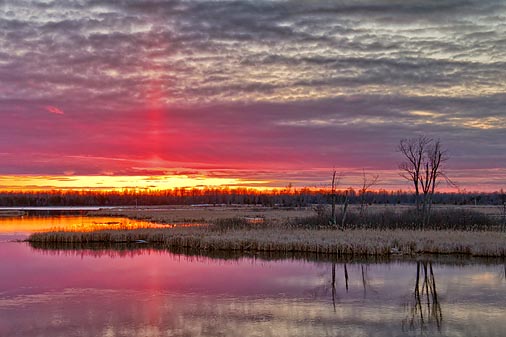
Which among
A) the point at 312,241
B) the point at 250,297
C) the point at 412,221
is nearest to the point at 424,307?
the point at 250,297

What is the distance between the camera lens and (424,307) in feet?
48.0

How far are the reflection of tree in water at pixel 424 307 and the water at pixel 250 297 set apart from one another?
0.03m

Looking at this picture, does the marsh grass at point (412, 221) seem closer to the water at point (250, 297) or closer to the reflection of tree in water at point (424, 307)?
the water at point (250, 297)

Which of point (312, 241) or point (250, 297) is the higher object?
point (312, 241)

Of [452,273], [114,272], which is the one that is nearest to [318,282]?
[452,273]

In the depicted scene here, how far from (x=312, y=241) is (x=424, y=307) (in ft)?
45.7

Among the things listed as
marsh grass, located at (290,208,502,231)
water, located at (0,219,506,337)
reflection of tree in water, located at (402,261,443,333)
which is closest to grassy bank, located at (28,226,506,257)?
water, located at (0,219,506,337)

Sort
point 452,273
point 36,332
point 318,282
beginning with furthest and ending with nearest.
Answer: point 452,273, point 318,282, point 36,332

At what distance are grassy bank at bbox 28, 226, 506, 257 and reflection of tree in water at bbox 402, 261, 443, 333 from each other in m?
6.30

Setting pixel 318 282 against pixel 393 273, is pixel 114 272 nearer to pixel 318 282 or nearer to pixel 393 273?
pixel 318 282

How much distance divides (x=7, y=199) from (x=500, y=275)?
544 feet

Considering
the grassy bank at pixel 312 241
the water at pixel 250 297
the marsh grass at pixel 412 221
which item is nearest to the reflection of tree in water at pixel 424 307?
the water at pixel 250 297

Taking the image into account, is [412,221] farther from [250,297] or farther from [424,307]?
[250,297]

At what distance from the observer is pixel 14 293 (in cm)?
1661
